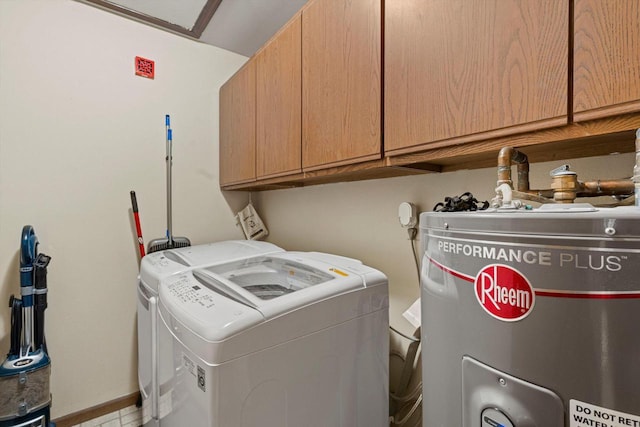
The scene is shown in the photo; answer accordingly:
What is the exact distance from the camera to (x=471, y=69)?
776 mm

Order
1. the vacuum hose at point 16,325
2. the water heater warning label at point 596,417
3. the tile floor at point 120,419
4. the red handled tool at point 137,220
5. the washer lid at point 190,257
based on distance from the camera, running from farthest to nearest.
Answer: the red handled tool at point 137,220 → the tile floor at point 120,419 → the vacuum hose at point 16,325 → the washer lid at point 190,257 → the water heater warning label at point 596,417

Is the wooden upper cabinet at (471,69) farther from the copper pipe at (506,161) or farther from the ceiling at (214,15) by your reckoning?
the ceiling at (214,15)

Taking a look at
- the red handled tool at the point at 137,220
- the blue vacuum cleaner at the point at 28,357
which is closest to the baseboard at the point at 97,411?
the blue vacuum cleaner at the point at 28,357

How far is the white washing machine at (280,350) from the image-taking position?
766mm

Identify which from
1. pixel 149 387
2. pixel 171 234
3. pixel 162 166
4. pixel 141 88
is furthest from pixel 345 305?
pixel 141 88

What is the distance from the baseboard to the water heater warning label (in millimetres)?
2331

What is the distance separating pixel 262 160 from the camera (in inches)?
66.6

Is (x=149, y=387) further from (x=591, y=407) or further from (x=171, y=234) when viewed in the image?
(x=591, y=407)

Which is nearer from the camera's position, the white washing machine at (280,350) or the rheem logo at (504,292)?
the rheem logo at (504,292)

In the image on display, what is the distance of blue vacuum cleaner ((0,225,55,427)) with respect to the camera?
1327 mm

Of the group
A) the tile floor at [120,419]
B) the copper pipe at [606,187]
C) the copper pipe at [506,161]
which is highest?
the copper pipe at [506,161]

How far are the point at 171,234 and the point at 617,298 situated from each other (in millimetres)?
2170

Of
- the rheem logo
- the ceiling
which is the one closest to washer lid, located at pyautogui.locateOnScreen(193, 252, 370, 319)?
the rheem logo

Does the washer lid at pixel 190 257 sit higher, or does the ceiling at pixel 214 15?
the ceiling at pixel 214 15
